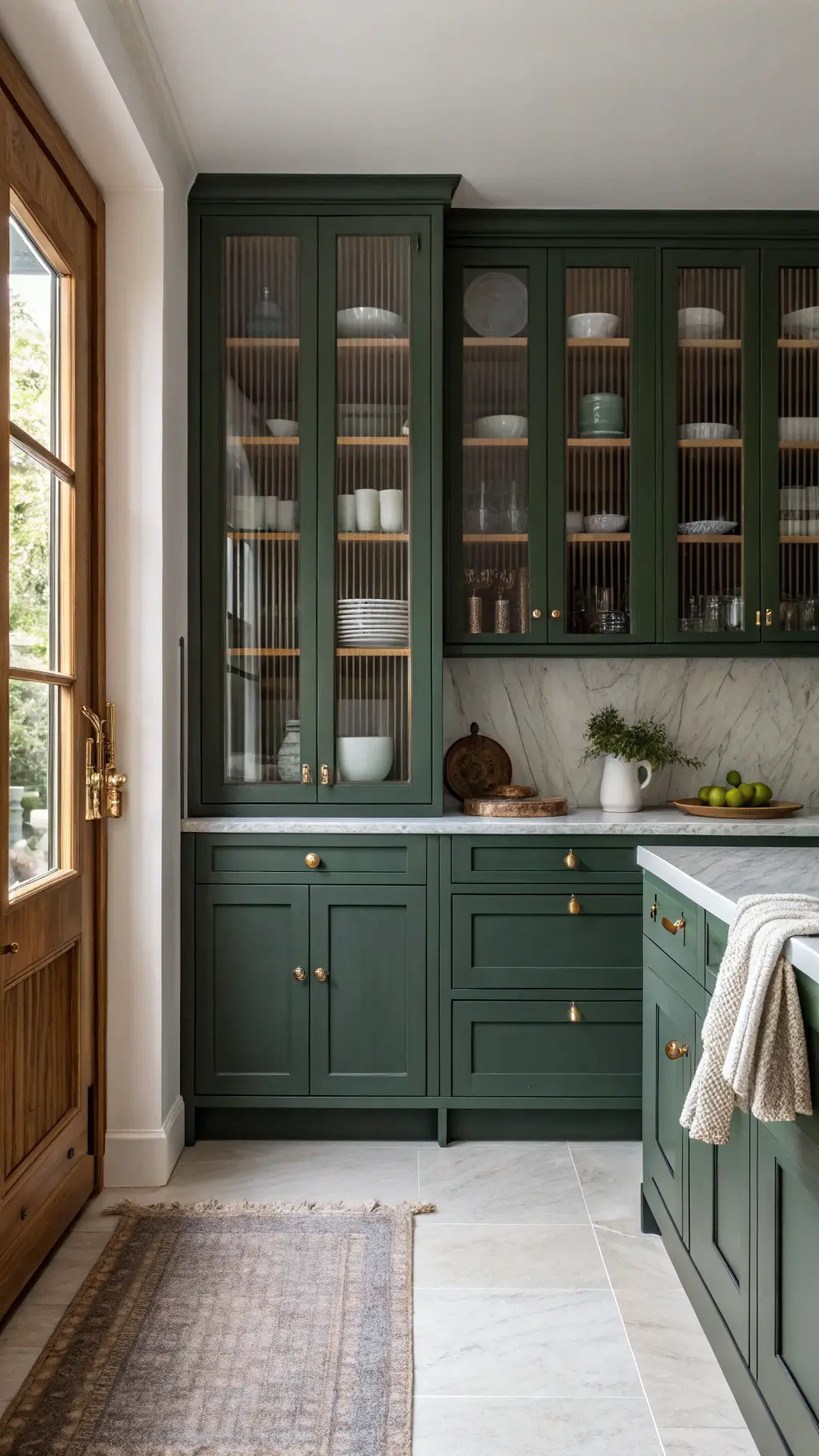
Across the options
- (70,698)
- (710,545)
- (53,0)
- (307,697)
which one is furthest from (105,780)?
(710,545)

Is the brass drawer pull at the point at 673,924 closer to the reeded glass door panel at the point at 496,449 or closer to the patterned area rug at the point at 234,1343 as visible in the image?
the patterned area rug at the point at 234,1343

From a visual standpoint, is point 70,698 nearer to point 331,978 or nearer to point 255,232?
point 331,978

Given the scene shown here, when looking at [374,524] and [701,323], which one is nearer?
[374,524]

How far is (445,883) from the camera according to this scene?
9.84 ft

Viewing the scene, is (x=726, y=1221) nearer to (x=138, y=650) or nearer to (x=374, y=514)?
(x=138, y=650)

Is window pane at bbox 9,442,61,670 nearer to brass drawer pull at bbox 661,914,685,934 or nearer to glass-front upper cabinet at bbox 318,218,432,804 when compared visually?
glass-front upper cabinet at bbox 318,218,432,804

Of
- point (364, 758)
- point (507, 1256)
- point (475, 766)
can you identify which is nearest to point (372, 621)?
point (364, 758)

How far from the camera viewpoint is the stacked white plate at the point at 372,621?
10.2 ft

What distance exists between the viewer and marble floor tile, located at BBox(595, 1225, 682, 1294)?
2.26 metres

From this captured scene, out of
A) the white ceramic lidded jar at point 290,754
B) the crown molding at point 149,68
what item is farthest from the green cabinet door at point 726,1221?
the crown molding at point 149,68

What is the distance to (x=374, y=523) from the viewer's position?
3.10m

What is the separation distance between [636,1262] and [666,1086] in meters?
0.44

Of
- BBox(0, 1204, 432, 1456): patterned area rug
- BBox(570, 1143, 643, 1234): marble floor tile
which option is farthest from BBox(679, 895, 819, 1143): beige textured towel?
BBox(570, 1143, 643, 1234): marble floor tile

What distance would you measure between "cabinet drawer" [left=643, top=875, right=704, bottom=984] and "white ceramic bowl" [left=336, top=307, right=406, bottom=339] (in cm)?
174
